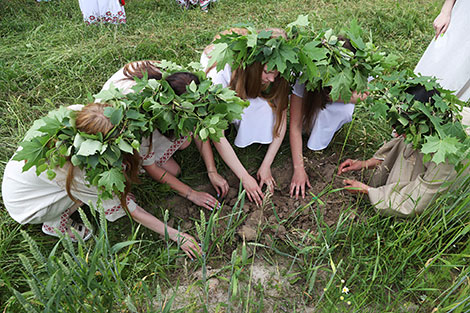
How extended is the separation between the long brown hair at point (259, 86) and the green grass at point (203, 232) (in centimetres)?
45

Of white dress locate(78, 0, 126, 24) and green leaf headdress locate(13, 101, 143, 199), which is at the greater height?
green leaf headdress locate(13, 101, 143, 199)

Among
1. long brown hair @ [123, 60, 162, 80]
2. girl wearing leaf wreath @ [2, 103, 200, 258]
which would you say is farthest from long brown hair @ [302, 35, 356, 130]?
girl wearing leaf wreath @ [2, 103, 200, 258]

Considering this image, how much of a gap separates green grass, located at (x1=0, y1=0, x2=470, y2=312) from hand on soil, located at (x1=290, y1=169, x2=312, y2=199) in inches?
5.2

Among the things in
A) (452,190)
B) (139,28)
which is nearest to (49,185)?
(452,190)

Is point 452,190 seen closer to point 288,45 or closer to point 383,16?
point 288,45

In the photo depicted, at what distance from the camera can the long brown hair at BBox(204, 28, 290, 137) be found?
1917mm

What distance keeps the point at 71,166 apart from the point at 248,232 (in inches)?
40.3

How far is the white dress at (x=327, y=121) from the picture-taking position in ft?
7.64

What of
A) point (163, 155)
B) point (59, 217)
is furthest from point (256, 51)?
point (59, 217)

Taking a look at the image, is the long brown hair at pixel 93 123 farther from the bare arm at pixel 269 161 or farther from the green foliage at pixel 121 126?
the bare arm at pixel 269 161

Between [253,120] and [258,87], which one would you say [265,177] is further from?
[258,87]

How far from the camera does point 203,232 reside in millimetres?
1484

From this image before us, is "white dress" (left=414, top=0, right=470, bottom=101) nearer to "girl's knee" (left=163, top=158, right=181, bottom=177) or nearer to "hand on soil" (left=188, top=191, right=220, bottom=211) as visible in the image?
"hand on soil" (left=188, top=191, right=220, bottom=211)

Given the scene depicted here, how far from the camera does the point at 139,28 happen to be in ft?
13.6
